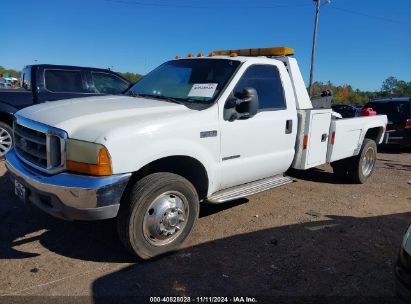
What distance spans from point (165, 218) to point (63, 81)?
532cm

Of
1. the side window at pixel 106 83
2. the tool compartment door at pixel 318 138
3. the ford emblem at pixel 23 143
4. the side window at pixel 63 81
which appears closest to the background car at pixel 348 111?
the side window at pixel 106 83

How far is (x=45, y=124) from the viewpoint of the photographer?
10.8ft

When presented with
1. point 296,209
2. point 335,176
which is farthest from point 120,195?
point 335,176

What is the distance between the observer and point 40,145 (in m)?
3.37

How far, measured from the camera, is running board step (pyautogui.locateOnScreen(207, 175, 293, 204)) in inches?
159

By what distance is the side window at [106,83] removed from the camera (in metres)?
8.08

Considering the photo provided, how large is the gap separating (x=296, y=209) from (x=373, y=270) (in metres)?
1.70

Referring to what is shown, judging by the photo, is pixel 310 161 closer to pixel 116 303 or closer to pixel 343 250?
pixel 343 250

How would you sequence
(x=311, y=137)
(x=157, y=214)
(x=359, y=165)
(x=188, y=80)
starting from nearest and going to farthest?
(x=157, y=214) → (x=188, y=80) → (x=311, y=137) → (x=359, y=165)

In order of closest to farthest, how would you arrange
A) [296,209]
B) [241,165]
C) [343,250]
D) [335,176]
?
[343,250] → [241,165] → [296,209] → [335,176]

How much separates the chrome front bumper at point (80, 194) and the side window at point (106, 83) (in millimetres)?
5134

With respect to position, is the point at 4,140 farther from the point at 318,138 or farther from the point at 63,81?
the point at 318,138

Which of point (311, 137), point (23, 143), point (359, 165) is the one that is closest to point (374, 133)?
point (359, 165)

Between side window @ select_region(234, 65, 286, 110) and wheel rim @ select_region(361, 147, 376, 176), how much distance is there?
2.73 meters
